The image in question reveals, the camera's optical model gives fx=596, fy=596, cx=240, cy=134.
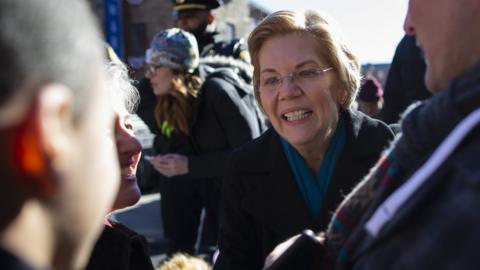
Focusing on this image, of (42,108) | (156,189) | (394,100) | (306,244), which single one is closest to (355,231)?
(306,244)

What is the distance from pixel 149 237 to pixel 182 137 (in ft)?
9.13

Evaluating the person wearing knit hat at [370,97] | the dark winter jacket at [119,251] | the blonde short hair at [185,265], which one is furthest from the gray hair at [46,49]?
the person wearing knit hat at [370,97]

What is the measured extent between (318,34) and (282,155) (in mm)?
502

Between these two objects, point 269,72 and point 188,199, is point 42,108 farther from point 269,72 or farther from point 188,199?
point 188,199

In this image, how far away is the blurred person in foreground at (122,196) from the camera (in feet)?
5.71

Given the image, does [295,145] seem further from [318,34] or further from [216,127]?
[216,127]

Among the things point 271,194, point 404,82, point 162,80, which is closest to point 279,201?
point 271,194

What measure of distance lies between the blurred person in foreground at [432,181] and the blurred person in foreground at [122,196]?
70 centimetres

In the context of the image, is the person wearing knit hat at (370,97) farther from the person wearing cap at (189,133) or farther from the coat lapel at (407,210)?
the coat lapel at (407,210)

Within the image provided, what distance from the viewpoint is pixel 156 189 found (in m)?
9.45

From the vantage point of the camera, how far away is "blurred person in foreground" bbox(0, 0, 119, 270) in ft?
2.65

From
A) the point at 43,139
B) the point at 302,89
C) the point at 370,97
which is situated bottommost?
the point at 370,97

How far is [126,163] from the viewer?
201 centimetres

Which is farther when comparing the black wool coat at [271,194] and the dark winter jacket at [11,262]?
the black wool coat at [271,194]
